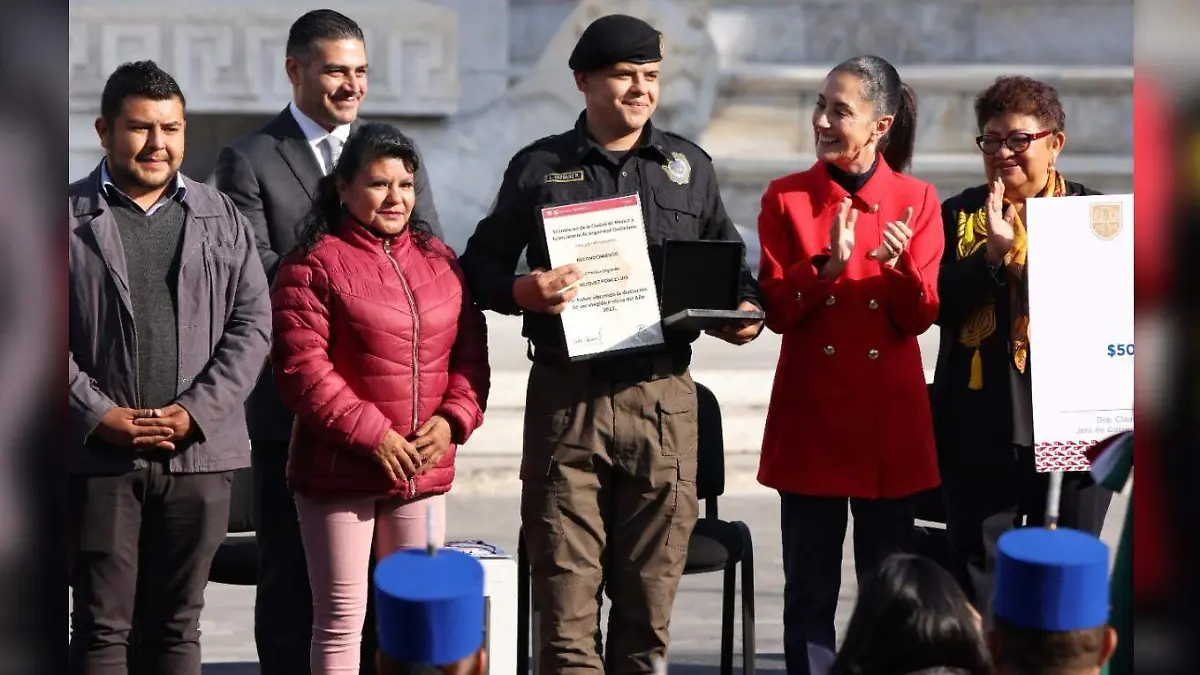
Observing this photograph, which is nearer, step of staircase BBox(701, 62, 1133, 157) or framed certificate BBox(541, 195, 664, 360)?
framed certificate BBox(541, 195, 664, 360)

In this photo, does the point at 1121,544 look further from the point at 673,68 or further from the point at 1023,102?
the point at 673,68

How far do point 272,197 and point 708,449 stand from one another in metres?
1.36

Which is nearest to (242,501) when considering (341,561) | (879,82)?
(341,561)

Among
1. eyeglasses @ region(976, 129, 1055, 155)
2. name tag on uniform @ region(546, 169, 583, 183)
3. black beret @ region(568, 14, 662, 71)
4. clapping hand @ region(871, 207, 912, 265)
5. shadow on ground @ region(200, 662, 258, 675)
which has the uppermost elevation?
black beret @ region(568, 14, 662, 71)

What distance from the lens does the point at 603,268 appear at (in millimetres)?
4254

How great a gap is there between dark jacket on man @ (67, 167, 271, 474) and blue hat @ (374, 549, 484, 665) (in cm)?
205

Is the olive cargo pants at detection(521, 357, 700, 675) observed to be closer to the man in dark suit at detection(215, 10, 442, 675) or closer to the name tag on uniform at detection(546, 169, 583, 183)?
the name tag on uniform at detection(546, 169, 583, 183)

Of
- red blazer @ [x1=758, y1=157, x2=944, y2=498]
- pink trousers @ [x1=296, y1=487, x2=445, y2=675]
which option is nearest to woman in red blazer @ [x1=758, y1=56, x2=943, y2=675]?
red blazer @ [x1=758, y1=157, x2=944, y2=498]

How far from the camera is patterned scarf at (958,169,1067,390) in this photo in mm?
4549

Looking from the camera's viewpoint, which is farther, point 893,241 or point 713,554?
point 713,554

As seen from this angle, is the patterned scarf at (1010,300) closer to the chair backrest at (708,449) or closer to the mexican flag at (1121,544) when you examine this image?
the chair backrest at (708,449)

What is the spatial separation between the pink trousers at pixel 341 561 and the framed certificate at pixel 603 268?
57 centimetres

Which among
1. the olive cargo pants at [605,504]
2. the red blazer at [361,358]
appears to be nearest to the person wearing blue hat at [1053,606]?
the olive cargo pants at [605,504]

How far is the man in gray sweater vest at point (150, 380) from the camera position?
409 cm
